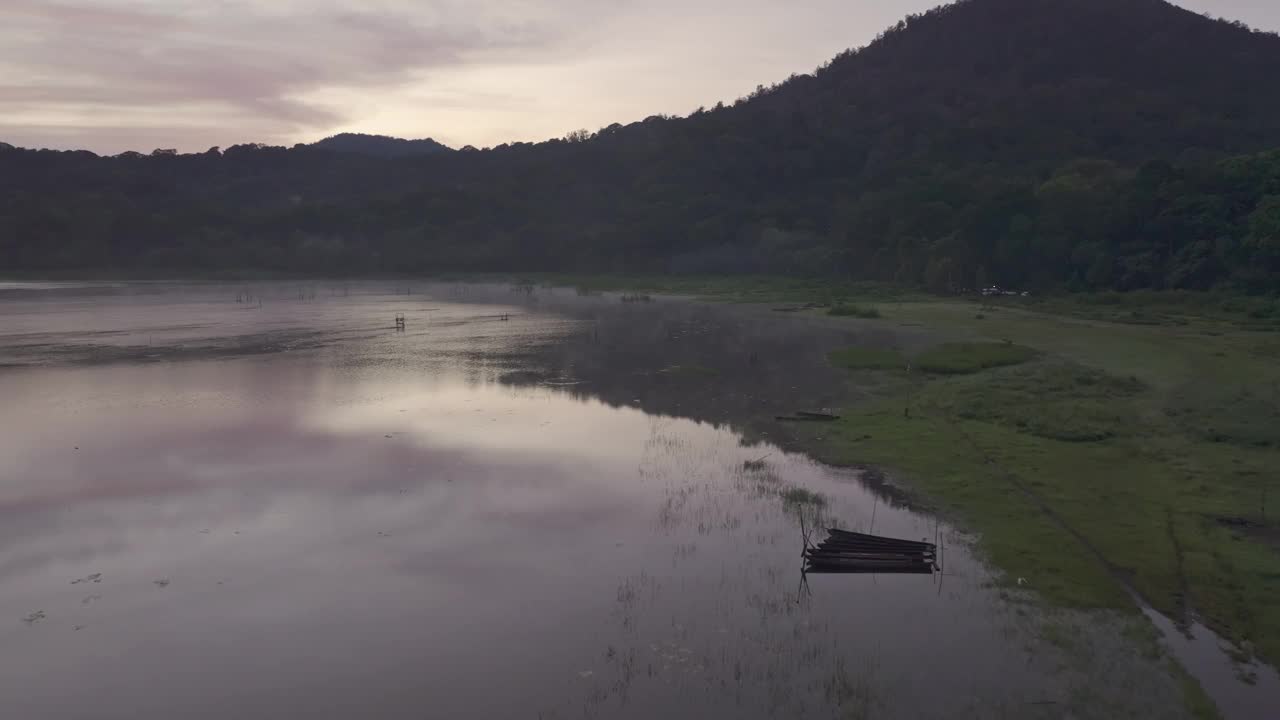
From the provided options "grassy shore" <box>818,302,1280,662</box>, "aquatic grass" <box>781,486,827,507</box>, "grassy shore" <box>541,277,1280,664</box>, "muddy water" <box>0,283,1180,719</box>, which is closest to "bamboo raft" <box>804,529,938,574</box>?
"muddy water" <box>0,283,1180,719</box>

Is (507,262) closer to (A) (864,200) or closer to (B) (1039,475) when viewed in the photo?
(A) (864,200)

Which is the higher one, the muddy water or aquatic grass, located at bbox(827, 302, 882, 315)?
aquatic grass, located at bbox(827, 302, 882, 315)

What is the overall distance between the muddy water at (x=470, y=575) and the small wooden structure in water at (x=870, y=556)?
1.42 ft

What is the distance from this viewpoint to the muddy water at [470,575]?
1231 cm

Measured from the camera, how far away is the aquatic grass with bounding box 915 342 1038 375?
4106 centimetres

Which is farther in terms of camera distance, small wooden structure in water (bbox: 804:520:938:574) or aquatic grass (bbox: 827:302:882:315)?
aquatic grass (bbox: 827:302:882:315)

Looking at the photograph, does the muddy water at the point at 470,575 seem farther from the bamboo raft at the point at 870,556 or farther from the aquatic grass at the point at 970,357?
the aquatic grass at the point at 970,357

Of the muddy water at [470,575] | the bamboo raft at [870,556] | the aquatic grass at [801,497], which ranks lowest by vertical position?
the muddy water at [470,575]

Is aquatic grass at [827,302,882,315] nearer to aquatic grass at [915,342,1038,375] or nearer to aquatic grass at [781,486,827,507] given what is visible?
aquatic grass at [915,342,1038,375]

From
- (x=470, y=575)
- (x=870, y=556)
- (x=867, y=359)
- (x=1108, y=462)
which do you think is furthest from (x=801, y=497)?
(x=867, y=359)

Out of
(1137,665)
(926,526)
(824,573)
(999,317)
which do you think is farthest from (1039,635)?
(999,317)

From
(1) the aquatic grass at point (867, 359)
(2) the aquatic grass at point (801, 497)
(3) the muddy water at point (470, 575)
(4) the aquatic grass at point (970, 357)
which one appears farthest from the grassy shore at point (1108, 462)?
(2) the aquatic grass at point (801, 497)

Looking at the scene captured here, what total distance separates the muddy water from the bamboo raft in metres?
0.43

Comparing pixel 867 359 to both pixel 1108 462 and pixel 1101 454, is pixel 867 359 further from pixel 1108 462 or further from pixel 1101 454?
pixel 1108 462
